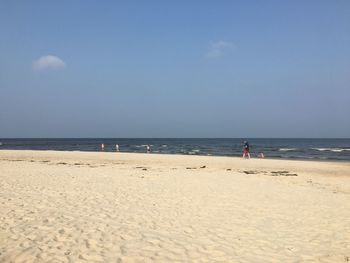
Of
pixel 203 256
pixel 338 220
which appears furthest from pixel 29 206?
pixel 338 220

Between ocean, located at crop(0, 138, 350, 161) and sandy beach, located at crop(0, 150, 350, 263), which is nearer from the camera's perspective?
sandy beach, located at crop(0, 150, 350, 263)

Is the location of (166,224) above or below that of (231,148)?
below

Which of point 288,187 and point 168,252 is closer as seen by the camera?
point 168,252

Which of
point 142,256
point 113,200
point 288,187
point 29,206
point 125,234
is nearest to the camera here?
point 142,256

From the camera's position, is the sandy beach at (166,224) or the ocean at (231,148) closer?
the sandy beach at (166,224)

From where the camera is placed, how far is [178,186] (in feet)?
44.3

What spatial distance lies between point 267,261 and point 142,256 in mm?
2035

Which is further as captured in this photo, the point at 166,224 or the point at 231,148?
the point at 231,148

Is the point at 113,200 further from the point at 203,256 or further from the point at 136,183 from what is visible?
the point at 203,256

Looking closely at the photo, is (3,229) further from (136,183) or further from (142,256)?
(136,183)

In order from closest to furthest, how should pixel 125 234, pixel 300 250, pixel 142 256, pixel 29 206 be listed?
pixel 142 256 → pixel 300 250 → pixel 125 234 → pixel 29 206

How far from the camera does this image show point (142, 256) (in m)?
5.72

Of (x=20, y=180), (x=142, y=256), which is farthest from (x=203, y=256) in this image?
(x=20, y=180)

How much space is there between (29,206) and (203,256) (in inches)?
198
